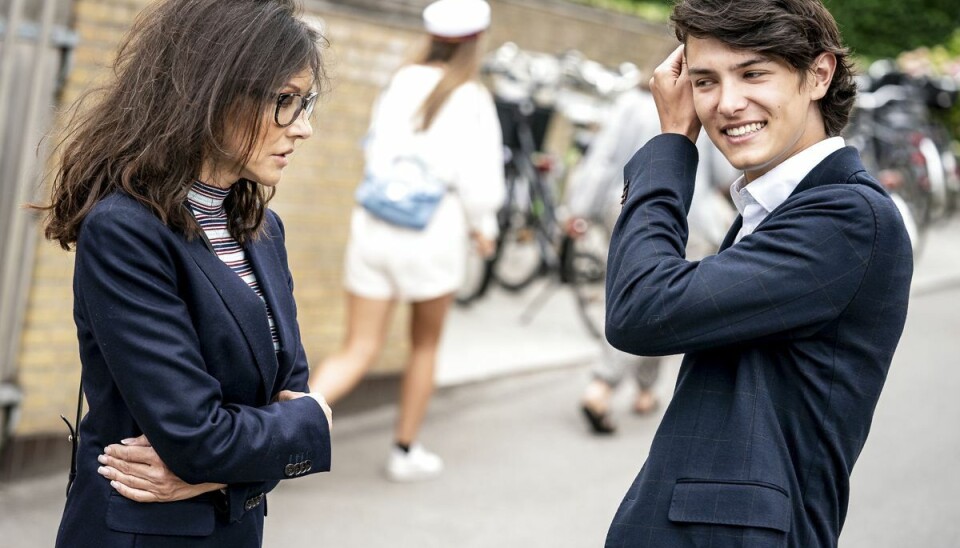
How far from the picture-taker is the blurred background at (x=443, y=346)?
15.5ft

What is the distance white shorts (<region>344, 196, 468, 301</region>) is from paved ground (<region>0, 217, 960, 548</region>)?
0.96 m

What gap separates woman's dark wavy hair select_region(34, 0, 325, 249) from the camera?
2.05 meters

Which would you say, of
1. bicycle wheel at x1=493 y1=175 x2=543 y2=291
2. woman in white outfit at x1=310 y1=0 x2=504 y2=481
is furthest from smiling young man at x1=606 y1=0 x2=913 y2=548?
bicycle wheel at x1=493 y1=175 x2=543 y2=291

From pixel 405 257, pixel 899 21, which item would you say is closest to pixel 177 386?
pixel 405 257

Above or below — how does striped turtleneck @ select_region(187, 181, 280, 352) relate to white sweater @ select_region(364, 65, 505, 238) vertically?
above

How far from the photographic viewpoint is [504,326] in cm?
890

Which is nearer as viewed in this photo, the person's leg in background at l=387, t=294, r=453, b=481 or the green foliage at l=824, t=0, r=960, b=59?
the person's leg in background at l=387, t=294, r=453, b=481

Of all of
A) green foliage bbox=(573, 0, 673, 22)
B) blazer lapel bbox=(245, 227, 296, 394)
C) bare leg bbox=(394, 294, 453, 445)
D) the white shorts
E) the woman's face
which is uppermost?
the woman's face

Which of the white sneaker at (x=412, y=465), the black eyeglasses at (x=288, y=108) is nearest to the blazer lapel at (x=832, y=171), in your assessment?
the black eyeglasses at (x=288, y=108)

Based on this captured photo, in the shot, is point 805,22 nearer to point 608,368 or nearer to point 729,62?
point 729,62

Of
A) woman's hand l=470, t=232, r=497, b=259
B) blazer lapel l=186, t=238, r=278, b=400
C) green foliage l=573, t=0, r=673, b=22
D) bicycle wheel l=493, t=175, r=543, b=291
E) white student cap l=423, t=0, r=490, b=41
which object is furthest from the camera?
green foliage l=573, t=0, r=673, b=22

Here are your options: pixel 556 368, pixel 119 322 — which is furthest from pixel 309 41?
pixel 556 368

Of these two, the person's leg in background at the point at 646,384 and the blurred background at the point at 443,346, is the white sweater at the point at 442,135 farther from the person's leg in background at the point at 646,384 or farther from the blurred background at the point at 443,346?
the person's leg in background at the point at 646,384

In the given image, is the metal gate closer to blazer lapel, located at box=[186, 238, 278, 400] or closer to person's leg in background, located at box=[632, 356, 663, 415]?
blazer lapel, located at box=[186, 238, 278, 400]
